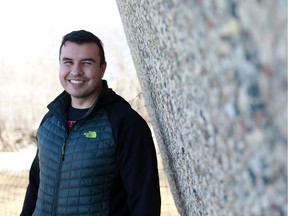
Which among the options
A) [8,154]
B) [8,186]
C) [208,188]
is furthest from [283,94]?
[8,154]

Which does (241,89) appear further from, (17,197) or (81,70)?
(17,197)

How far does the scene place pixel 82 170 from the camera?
1.63 metres

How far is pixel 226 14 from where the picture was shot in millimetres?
474

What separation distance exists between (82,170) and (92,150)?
0.23 feet

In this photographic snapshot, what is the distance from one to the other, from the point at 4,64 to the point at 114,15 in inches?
71.5

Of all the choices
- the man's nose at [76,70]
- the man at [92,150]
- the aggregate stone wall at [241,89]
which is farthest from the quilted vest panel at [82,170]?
the aggregate stone wall at [241,89]

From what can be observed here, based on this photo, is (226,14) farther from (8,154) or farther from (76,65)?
(8,154)

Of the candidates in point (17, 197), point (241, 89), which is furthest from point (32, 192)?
point (17, 197)

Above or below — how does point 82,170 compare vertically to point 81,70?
below

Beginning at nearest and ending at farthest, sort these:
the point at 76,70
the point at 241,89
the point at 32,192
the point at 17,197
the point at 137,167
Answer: the point at 241,89 < the point at 137,167 < the point at 76,70 < the point at 32,192 < the point at 17,197

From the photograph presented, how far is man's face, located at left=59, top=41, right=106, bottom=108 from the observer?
1713mm

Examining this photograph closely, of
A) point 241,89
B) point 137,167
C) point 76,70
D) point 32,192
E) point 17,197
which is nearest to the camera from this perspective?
point 241,89

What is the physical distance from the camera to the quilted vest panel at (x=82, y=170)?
5.31ft

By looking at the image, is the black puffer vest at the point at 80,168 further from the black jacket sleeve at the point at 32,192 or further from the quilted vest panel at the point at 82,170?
the black jacket sleeve at the point at 32,192
